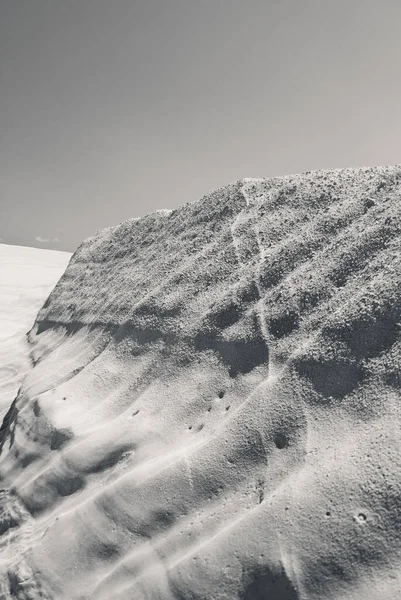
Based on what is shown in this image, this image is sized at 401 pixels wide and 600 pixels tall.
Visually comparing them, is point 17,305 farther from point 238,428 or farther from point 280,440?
point 280,440

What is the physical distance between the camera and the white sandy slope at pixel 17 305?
3951mm

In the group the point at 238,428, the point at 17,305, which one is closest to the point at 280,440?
the point at 238,428

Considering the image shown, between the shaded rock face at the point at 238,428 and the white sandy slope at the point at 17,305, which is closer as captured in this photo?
the shaded rock face at the point at 238,428

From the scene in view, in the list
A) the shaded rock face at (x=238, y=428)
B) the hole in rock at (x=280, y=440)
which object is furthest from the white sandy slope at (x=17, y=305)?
the hole in rock at (x=280, y=440)

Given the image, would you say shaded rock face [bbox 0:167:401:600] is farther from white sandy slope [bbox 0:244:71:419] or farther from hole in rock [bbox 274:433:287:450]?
white sandy slope [bbox 0:244:71:419]

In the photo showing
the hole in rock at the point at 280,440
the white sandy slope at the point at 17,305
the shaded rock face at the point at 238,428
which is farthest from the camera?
the white sandy slope at the point at 17,305

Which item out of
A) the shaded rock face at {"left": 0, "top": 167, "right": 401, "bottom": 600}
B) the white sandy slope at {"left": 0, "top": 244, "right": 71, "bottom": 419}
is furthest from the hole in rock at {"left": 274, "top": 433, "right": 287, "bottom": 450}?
the white sandy slope at {"left": 0, "top": 244, "right": 71, "bottom": 419}

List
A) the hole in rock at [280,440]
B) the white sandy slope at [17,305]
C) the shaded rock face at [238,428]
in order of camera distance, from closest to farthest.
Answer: the shaded rock face at [238,428]
the hole in rock at [280,440]
the white sandy slope at [17,305]

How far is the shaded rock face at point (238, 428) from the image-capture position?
1296 mm

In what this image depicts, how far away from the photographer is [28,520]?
1921 mm

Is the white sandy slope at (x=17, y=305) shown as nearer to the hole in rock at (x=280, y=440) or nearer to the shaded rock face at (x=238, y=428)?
the shaded rock face at (x=238, y=428)

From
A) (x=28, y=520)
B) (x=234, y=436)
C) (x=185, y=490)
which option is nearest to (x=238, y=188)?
(x=234, y=436)

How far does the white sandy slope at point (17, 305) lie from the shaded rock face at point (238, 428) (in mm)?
1048

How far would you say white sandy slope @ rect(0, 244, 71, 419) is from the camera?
395cm
